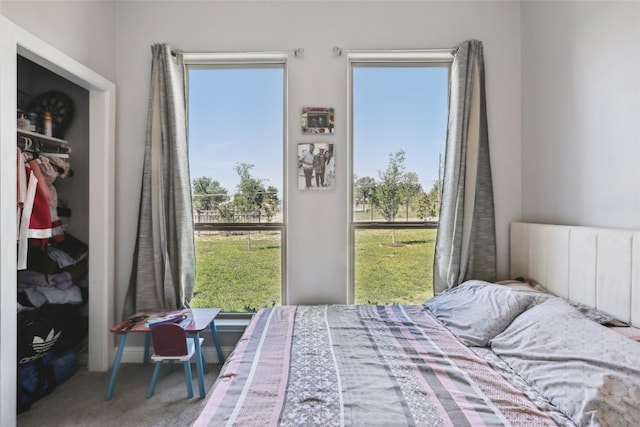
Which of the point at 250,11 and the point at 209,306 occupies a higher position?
the point at 250,11

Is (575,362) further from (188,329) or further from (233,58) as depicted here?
(233,58)

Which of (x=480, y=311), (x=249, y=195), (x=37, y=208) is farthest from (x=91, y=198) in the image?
(x=480, y=311)

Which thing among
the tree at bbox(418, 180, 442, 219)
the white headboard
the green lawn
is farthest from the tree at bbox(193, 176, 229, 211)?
the white headboard

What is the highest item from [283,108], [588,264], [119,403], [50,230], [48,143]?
[283,108]

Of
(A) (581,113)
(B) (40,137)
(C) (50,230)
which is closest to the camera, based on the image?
(A) (581,113)

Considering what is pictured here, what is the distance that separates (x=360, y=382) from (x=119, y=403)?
171 centimetres

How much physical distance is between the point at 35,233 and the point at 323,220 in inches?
75.1

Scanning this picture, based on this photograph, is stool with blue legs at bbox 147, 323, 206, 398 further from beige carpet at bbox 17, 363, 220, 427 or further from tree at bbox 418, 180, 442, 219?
tree at bbox 418, 180, 442, 219

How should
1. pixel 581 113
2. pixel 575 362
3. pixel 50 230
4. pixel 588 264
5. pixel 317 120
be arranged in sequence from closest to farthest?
pixel 575 362
pixel 588 264
pixel 581 113
pixel 50 230
pixel 317 120

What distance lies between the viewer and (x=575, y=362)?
3.90 ft

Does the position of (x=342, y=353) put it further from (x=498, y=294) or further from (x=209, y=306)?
(x=209, y=306)

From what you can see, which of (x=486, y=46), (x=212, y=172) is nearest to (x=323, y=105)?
(x=212, y=172)

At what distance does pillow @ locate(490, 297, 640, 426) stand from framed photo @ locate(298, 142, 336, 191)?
1529mm

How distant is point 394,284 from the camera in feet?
8.84
